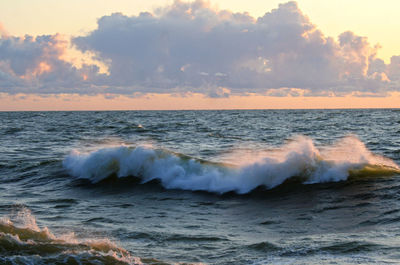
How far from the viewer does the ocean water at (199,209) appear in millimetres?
6340

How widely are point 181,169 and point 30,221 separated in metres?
6.25

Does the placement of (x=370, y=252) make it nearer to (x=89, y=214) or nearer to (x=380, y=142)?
(x=89, y=214)

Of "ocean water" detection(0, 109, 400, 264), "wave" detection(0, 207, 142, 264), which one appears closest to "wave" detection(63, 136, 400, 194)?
"ocean water" detection(0, 109, 400, 264)

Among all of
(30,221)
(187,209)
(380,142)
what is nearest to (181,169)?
(187,209)

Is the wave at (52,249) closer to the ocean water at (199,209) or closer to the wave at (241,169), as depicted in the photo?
the ocean water at (199,209)

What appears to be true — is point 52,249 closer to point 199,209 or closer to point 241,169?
point 199,209

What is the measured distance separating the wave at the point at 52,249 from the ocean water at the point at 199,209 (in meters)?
0.01

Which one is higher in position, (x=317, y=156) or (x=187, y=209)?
(x=317, y=156)

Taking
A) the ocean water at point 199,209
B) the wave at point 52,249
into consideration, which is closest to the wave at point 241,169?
the ocean water at point 199,209

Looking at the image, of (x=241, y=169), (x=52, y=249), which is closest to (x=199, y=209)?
(x=241, y=169)

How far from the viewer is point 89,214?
9406 mm

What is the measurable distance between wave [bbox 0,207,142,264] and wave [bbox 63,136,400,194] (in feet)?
19.1

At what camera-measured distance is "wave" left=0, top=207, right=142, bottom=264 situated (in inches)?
230

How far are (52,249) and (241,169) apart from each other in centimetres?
774
